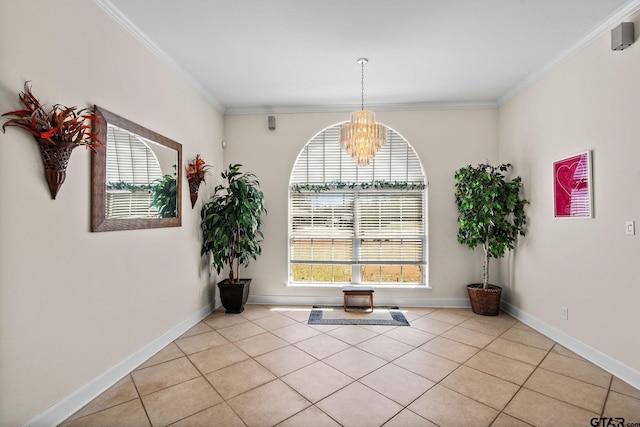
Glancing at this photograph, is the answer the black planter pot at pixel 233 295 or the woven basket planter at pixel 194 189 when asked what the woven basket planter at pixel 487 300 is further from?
the woven basket planter at pixel 194 189

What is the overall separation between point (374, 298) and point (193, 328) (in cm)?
242

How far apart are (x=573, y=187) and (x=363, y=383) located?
8.79 feet

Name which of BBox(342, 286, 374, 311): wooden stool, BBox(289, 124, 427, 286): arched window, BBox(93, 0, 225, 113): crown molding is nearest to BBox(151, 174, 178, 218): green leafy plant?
BBox(93, 0, 225, 113): crown molding

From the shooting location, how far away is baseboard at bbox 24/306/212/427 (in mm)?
1831

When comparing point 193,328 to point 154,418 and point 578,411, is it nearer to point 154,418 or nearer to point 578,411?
point 154,418

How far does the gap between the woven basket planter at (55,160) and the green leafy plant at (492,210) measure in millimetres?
3950

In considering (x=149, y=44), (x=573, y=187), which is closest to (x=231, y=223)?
(x=149, y=44)

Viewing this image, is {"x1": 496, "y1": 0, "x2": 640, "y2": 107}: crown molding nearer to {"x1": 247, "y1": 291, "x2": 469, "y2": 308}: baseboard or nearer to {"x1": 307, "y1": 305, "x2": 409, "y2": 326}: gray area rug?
{"x1": 247, "y1": 291, "x2": 469, "y2": 308}: baseboard

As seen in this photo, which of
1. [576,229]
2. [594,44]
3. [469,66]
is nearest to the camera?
[594,44]

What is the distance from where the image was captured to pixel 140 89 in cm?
273

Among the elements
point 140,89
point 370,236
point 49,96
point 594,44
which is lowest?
point 370,236

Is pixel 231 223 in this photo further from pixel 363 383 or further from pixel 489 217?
pixel 489 217

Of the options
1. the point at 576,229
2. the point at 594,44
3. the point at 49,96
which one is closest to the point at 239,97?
the point at 49,96

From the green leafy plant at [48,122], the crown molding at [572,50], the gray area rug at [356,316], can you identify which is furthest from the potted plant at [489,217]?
the green leafy plant at [48,122]
